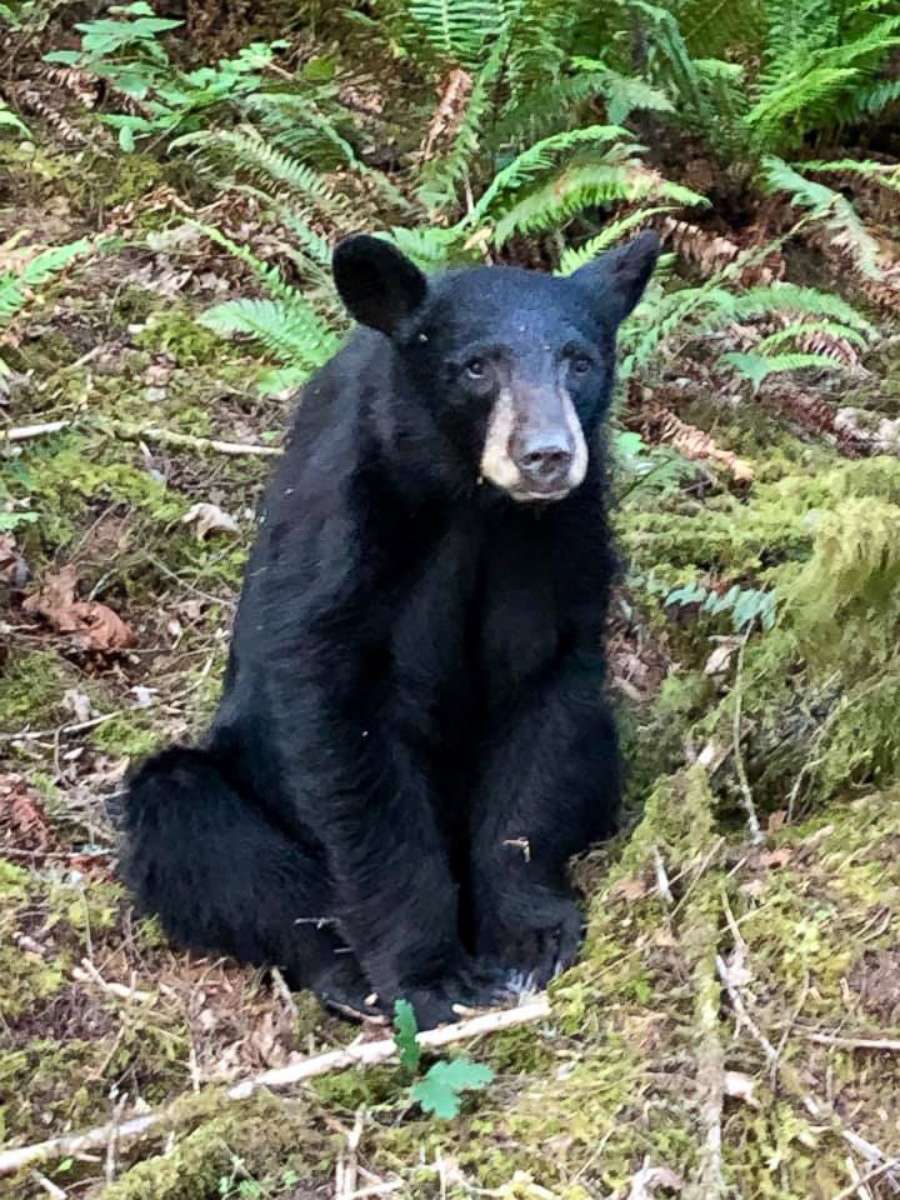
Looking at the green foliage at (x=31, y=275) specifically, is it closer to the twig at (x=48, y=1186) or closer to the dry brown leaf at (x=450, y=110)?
the dry brown leaf at (x=450, y=110)

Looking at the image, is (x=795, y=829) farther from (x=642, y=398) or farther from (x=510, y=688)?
(x=642, y=398)

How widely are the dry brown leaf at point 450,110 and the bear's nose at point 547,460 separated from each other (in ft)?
14.4

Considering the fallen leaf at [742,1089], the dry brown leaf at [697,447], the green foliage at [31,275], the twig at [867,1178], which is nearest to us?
the twig at [867,1178]

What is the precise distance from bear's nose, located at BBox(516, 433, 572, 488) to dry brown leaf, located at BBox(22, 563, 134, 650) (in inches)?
100

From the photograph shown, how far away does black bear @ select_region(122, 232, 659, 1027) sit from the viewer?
4527 mm

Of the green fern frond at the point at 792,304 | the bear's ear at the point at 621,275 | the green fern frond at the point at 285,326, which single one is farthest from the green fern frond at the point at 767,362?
the bear's ear at the point at 621,275

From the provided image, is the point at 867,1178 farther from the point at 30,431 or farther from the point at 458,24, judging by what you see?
the point at 458,24

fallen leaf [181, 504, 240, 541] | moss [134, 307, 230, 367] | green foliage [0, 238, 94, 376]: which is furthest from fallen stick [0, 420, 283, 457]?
green foliage [0, 238, 94, 376]

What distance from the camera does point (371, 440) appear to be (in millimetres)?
4621

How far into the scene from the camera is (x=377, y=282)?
458 centimetres

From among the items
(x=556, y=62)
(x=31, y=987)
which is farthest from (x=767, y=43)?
(x=31, y=987)

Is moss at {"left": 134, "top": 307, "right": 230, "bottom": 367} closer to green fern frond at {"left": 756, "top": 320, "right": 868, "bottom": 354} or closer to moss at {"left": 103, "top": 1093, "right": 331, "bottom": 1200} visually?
green fern frond at {"left": 756, "top": 320, "right": 868, "bottom": 354}

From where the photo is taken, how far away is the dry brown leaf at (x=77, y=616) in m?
6.23

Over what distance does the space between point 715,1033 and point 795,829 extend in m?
0.89
